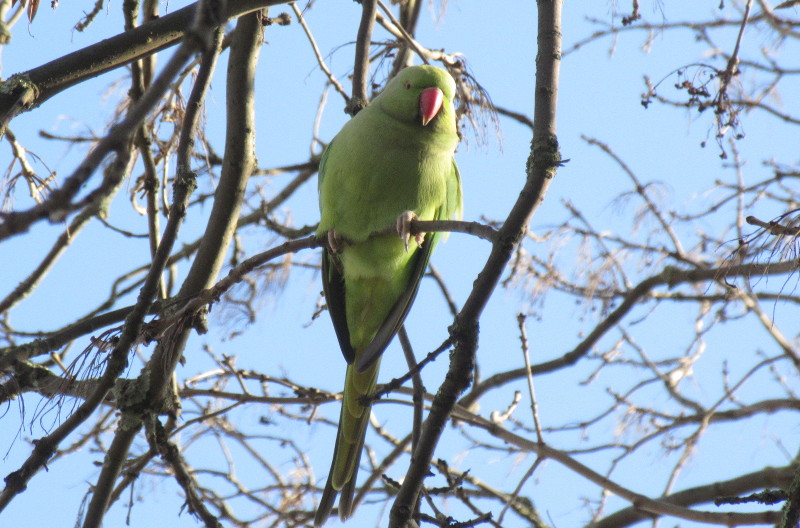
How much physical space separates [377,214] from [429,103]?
54cm

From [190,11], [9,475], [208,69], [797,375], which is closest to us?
[208,69]

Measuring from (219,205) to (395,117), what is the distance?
0.86 m

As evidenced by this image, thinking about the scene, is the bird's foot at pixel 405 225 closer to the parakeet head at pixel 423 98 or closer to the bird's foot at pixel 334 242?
the bird's foot at pixel 334 242

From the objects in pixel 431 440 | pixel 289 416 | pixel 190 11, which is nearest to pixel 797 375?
pixel 289 416

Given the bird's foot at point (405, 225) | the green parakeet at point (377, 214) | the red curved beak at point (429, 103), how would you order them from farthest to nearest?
the red curved beak at point (429, 103) → the green parakeet at point (377, 214) → the bird's foot at point (405, 225)

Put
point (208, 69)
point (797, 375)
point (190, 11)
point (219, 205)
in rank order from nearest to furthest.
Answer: point (208, 69) < point (190, 11) < point (219, 205) < point (797, 375)

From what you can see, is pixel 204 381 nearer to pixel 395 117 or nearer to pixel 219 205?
pixel 219 205

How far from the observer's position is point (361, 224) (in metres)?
3.10

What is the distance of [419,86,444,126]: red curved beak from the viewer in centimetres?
316

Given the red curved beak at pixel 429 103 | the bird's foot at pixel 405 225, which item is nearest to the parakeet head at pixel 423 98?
the red curved beak at pixel 429 103

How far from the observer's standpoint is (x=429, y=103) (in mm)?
3184

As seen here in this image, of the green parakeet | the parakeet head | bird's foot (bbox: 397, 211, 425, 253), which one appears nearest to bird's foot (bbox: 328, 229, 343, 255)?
the green parakeet

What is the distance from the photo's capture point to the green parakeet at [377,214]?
3.05 meters

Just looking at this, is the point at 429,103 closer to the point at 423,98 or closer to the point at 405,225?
the point at 423,98
